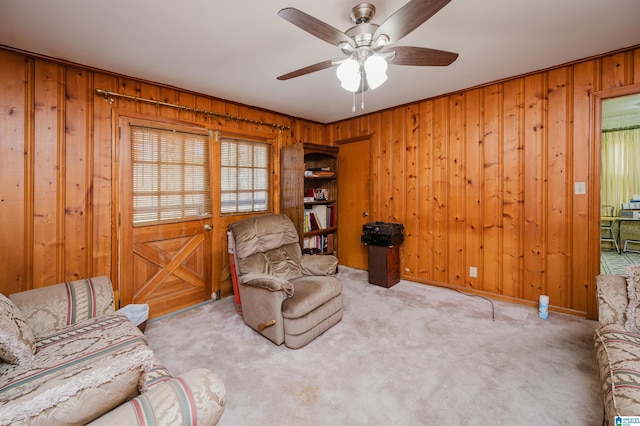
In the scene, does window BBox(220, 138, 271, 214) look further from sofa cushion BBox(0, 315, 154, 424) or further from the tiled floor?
the tiled floor

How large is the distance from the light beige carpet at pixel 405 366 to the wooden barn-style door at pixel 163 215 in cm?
36

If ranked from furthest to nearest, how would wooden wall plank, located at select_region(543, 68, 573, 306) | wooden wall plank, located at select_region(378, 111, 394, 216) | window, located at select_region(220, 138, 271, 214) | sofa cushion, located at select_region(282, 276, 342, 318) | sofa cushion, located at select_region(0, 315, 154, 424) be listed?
wooden wall plank, located at select_region(378, 111, 394, 216)
window, located at select_region(220, 138, 271, 214)
wooden wall plank, located at select_region(543, 68, 573, 306)
sofa cushion, located at select_region(282, 276, 342, 318)
sofa cushion, located at select_region(0, 315, 154, 424)

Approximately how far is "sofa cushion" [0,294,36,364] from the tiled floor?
5955 mm

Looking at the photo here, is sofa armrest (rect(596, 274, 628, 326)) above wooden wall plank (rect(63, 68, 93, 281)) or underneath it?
underneath

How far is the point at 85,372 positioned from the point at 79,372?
1.37 feet

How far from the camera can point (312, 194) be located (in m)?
4.34

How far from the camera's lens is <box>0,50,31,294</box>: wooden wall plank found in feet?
7.10

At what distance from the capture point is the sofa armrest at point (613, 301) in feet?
5.40

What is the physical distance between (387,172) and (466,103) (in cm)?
127

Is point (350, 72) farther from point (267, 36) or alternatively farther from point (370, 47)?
point (267, 36)

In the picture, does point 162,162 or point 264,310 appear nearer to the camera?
point 264,310

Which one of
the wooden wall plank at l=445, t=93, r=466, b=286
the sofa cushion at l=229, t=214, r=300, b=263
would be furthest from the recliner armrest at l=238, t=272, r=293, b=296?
the wooden wall plank at l=445, t=93, r=466, b=286

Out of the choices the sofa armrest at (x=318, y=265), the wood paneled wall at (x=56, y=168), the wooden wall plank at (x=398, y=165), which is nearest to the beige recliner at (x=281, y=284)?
the sofa armrest at (x=318, y=265)

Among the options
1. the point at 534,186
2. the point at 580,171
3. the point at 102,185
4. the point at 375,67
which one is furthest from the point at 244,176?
the point at 580,171
